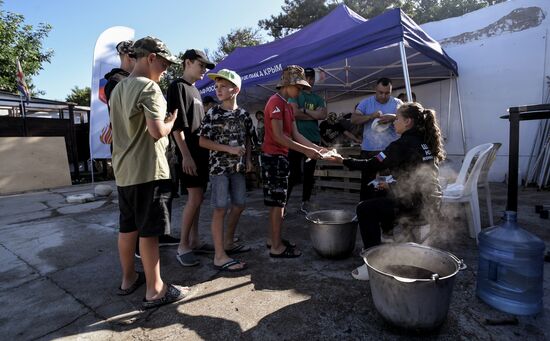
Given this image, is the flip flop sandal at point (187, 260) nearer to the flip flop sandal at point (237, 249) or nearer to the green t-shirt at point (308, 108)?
the flip flop sandal at point (237, 249)

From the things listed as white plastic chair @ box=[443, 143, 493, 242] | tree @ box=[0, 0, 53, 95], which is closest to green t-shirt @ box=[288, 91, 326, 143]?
white plastic chair @ box=[443, 143, 493, 242]

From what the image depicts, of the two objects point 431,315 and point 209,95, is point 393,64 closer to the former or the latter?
point 209,95

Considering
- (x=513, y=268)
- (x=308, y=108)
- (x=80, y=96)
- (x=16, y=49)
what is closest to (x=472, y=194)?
(x=513, y=268)

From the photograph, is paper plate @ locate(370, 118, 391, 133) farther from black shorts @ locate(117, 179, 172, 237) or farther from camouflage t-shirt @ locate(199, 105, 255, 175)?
black shorts @ locate(117, 179, 172, 237)

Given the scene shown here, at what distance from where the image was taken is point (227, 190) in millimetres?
2672

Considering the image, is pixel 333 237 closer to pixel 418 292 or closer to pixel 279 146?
pixel 279 146

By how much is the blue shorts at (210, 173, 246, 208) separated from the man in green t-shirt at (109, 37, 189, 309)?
0.54 metres

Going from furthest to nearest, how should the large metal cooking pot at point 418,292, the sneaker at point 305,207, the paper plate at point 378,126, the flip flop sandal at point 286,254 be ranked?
the sneaker at point 305,207
the paper plate at point 378,126
the flip flop sandal at point 286,254
the large metal cooking pot at point 418,292

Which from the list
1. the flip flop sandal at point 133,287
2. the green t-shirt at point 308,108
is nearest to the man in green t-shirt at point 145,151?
the flip flop sandal at point 133,287

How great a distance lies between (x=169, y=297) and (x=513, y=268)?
223 centimetres

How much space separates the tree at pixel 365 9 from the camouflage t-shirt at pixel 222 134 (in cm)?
2231

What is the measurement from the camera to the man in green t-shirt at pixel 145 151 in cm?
188

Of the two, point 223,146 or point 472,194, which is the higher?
point 223,146

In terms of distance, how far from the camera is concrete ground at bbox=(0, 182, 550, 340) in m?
1.79
